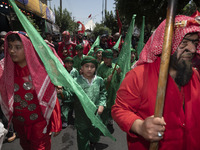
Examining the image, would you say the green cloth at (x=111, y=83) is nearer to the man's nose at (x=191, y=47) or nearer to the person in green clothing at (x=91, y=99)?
the person in green clothing at (x=91, y=99)

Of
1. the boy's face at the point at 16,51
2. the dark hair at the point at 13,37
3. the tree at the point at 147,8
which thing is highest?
Result: the tree at the point at 147,8

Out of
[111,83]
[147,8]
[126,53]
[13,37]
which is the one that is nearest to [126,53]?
[126,53]

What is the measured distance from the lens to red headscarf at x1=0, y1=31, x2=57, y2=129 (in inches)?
66.1

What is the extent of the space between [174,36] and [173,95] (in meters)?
0.42

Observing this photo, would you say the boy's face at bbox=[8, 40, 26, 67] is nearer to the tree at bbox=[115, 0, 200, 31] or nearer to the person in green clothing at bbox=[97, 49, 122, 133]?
the person in green clothing at bbox=[97, 49, 122, 133]

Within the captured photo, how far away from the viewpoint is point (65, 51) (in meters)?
5.99

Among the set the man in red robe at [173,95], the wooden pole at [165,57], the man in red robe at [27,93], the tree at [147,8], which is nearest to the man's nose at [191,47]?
the man in red robe at [173,95]

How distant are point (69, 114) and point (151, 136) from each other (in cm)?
352

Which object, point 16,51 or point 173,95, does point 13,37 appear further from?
point 173,95

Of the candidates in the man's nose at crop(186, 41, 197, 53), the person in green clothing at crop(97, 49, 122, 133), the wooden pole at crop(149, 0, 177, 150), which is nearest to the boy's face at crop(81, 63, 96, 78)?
the person in green clothing at crop(97, 49, 122, 133)

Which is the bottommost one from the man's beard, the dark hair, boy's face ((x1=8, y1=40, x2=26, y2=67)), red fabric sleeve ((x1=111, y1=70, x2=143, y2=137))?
red fabric sleeve ((x1=111, y1=70, x2=143, y2=137))

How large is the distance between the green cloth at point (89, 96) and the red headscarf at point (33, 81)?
32.3 inches

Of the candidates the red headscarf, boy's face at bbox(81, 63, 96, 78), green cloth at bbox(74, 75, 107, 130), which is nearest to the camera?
the red headscarf

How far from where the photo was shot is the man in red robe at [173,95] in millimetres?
1142
